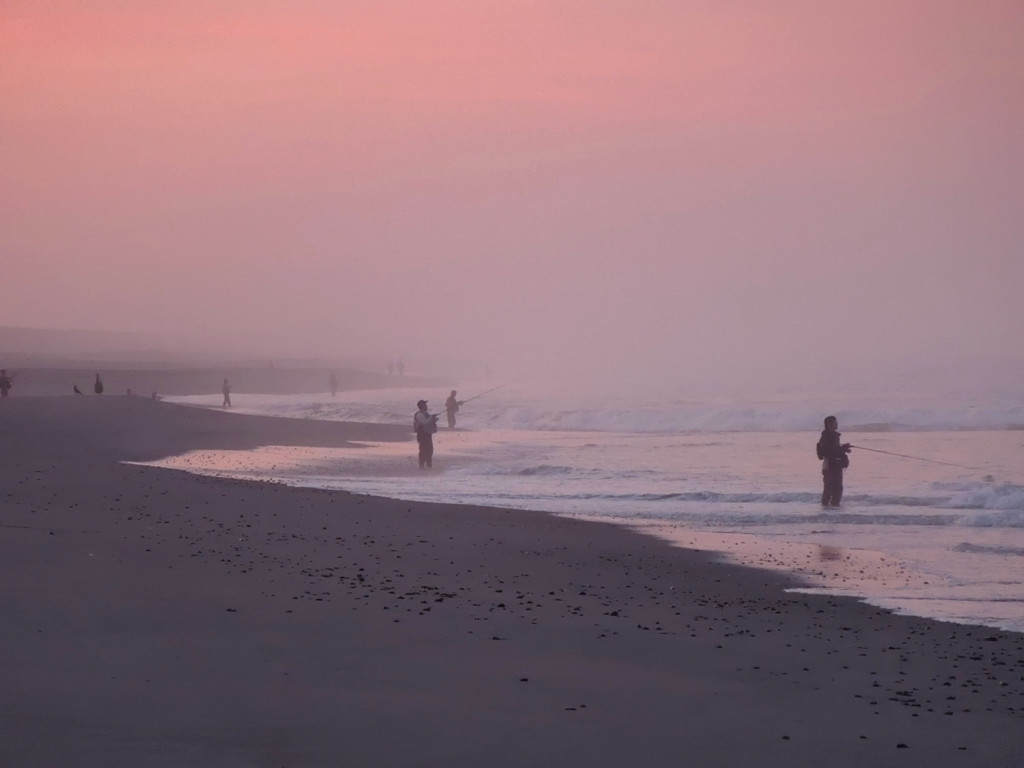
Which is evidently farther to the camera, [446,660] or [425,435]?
[425,435]

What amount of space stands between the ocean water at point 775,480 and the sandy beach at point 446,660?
160 centimetres

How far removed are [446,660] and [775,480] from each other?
48.2 feet

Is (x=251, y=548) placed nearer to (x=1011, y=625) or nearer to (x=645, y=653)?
(x=645, y=653)

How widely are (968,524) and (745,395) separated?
3911 cm

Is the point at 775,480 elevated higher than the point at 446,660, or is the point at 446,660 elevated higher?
the point at 775,480

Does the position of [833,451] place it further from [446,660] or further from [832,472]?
[446,660]

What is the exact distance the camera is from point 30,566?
8391mm

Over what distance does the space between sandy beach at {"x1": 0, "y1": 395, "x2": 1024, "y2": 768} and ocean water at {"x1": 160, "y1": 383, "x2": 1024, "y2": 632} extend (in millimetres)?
1600

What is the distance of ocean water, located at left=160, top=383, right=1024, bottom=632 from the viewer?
37.0ft

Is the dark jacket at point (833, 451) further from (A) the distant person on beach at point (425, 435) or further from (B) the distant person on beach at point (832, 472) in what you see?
(A) the distant person on beach at point (425, 435)

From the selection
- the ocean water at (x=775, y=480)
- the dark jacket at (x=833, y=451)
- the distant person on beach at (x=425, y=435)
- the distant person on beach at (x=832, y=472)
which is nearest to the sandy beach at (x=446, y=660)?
the ocean water at (x=775, y=480)

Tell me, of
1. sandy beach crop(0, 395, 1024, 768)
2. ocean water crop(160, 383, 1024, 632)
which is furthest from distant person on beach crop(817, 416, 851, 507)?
sandy beach crop(0, 395, 1024, 768)

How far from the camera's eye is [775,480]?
20375 millimetres

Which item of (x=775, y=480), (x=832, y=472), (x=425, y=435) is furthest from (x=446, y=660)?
(x=425, y=435)
